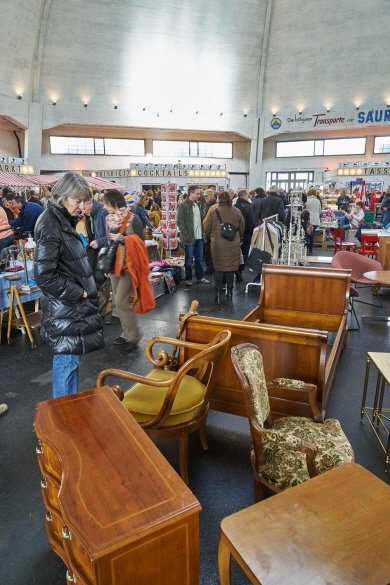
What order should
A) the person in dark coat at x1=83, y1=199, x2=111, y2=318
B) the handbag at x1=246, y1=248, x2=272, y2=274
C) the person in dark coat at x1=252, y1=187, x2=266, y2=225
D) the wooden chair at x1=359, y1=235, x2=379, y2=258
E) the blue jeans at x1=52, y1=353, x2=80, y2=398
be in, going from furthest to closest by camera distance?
the wooden chair at x1=359, y1=235, x2=379, y2=258, the person in dark coat at x1=252, y1=187, x2=266, y2=225, the handbag at x1=246, y1=248, x2=272, y2=274, the person in dark coat at x1=83, y1=199, x2=111, y2=318, the blue jeans at x1=52, y1=353, x2=80, y2=398

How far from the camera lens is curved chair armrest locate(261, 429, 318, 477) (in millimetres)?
1647

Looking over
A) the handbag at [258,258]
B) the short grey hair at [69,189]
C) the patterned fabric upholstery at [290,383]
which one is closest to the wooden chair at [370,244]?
the handbag at [258,258]

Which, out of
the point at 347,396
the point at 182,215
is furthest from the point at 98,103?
the point at 347,396

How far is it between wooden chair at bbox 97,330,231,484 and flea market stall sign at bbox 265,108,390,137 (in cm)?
2150

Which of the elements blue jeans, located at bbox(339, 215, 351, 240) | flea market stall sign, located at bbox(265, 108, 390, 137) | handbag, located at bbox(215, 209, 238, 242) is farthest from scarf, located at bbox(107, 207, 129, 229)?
flea market stall sign, located at bbox(265, 108, 390, 137)

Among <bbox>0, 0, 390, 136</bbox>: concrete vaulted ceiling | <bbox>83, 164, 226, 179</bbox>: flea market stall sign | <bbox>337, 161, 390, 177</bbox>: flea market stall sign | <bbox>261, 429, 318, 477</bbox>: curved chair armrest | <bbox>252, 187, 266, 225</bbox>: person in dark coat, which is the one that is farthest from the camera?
<bbox>83, 164, 226, 179</bbox>: flea market stall sign

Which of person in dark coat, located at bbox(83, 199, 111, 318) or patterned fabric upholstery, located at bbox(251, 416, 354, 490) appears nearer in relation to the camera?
patterned fabric upholstery, located at bbox(251, 416, 354, 490)

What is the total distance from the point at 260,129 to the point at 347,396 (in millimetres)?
21199

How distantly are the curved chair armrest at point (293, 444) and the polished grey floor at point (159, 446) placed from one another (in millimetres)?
501

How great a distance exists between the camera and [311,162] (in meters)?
22.2

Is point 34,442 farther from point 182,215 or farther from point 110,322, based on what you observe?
point 182,215

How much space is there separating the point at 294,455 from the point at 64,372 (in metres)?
1.43

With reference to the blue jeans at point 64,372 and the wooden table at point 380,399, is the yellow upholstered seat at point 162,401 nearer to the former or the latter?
the blue jeans at point 64,372

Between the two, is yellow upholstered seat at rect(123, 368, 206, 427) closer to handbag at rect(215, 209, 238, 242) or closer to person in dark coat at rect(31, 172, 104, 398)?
person in dark coat at rect(31, 172, 104, 398)
